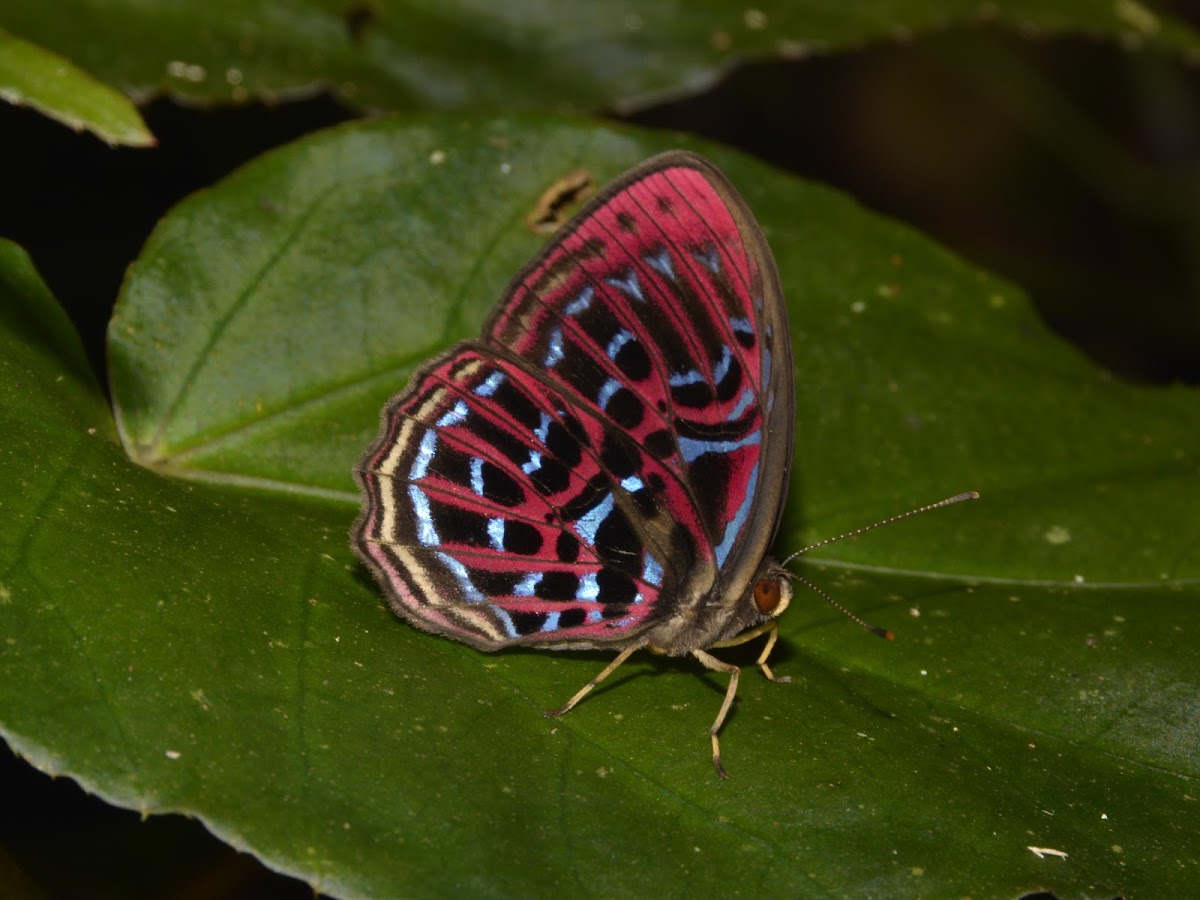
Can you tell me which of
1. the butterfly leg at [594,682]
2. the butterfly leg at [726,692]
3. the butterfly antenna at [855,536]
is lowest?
the butterfly leg at [594,682]

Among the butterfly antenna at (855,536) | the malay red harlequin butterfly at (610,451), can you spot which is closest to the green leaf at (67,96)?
the malay red harlequin butterfly at (610,451)

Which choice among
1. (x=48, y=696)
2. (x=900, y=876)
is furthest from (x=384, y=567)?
(x=900, y=876)

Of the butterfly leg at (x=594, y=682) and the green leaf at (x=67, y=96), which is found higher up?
the green leaf at (x=67, y=96)

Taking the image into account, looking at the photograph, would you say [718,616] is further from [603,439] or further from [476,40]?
[476,40]

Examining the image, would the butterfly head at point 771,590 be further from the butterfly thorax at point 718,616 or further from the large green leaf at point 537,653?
the large green leaf at point 537,653

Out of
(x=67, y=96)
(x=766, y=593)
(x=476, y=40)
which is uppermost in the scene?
(x=67, y=96)

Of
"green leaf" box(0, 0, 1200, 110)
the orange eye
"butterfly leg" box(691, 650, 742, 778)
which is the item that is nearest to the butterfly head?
the orange eye

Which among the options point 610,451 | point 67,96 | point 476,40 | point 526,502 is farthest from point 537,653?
point 476,40

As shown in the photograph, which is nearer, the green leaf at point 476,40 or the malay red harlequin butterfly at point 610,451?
the malay red harlequin butterfly at point 610,451
